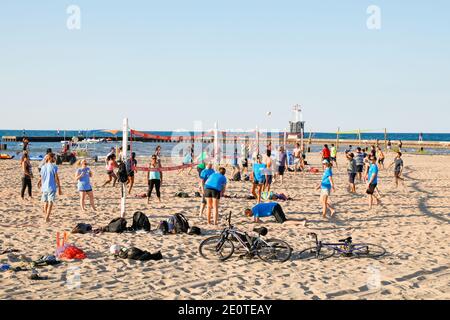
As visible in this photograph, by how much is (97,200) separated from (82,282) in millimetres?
8231

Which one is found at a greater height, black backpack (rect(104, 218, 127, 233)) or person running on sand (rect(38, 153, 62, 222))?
person running on sand (rect(38, 153, 62, 222))

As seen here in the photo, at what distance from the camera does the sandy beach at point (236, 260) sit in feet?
21.5

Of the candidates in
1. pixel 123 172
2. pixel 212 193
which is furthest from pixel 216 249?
pixel 123 172

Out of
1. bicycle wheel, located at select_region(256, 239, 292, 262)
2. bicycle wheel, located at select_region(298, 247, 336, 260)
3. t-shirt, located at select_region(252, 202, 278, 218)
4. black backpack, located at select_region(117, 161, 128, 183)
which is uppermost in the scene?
black backpack, located at select_region(117, 161, 128, 183)

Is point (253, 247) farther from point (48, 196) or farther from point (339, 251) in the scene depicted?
point (48, 196)

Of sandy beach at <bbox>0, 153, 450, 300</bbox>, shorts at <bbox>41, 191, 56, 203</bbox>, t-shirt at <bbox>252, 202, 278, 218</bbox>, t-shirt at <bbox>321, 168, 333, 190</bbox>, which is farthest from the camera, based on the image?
t-shirt at <bbox>321, 168, 333, 190</bbox>

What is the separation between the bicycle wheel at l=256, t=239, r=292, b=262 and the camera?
319 inches

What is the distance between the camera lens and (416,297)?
6398 mm

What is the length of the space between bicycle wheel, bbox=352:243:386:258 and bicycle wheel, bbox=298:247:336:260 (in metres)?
0.41

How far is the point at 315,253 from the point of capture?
27.9 feet

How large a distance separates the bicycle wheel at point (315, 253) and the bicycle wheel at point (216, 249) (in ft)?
4.26

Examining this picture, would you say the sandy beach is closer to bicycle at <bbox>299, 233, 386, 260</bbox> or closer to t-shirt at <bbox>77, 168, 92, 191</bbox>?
bicycle at <bbox>299, 233, 386, 260</bbox>

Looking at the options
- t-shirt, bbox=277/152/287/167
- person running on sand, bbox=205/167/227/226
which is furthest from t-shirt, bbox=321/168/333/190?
t-shirt, bbox=277/152/287/167
